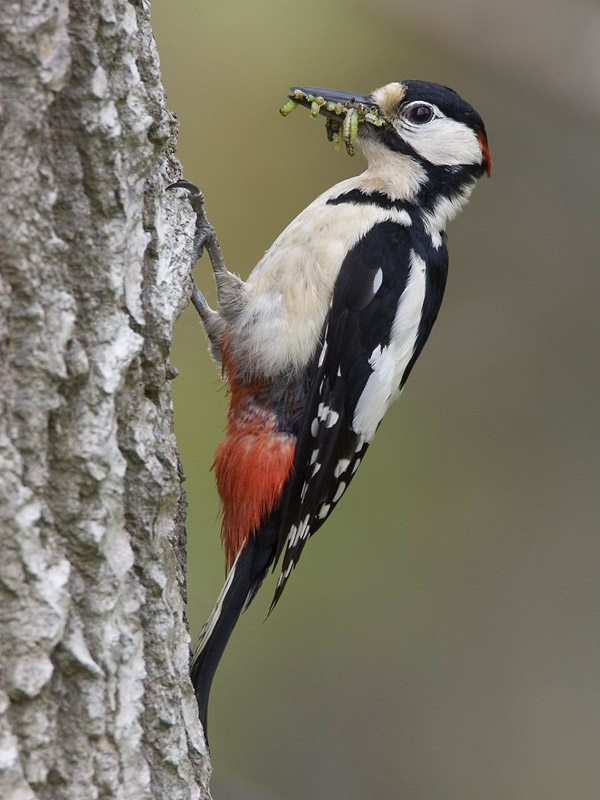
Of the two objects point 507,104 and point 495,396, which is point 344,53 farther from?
point 495,396

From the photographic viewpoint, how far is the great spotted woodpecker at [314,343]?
2309mm

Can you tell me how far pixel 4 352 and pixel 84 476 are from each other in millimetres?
218

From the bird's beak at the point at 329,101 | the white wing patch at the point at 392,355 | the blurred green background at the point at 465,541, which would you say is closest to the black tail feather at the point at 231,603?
the white wing patch at the point at 392,355

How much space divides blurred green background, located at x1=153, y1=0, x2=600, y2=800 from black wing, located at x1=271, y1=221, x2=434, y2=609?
4.82 feet

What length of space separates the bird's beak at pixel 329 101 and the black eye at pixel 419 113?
96 mm

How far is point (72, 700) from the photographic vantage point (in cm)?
138

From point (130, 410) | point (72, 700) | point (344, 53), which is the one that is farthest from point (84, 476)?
point (344, 53)

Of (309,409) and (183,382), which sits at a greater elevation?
(309,409)

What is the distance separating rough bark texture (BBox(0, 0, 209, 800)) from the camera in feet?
4.16

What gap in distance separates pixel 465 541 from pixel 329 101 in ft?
7.71

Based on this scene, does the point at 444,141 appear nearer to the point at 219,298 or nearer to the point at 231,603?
the point at 219,298

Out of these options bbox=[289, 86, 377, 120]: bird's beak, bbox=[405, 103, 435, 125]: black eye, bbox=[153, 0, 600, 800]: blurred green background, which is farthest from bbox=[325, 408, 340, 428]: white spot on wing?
bbox=[153, 0, 600, 800]: blurred green background

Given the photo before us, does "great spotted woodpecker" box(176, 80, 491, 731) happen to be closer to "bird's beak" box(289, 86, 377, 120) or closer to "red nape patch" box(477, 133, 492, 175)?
"bird's beak" box(289, 86, 377, 120)

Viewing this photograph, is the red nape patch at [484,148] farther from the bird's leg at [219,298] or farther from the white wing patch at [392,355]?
the bird's leg at [219,298]
